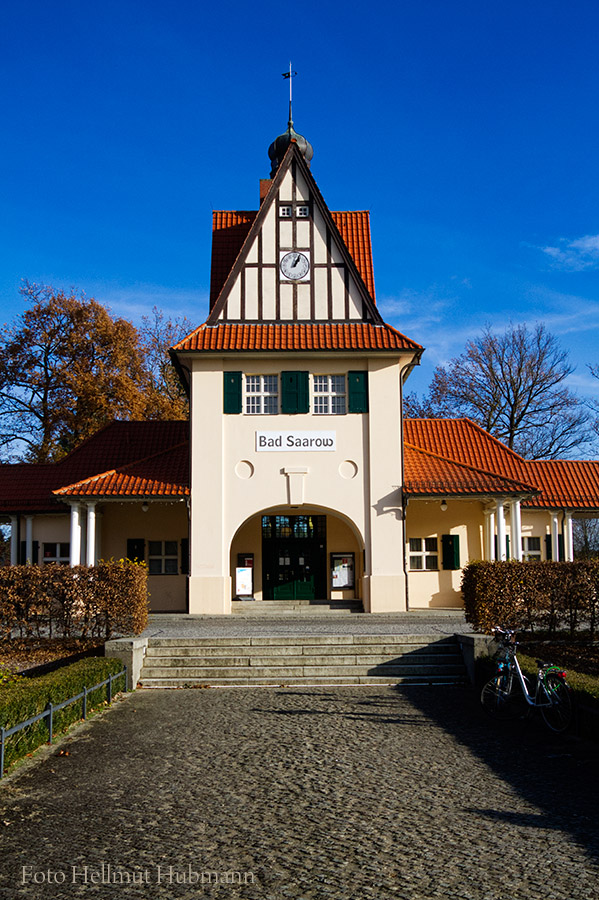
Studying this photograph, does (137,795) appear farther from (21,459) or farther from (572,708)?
(21,459)

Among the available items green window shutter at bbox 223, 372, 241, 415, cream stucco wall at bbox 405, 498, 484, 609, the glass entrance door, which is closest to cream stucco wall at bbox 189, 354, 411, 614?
green window shutter at bbox 223, 372, 241, 415

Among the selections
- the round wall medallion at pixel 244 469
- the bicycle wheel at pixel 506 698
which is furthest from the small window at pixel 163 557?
the bicycle wheel at pixel 506 698

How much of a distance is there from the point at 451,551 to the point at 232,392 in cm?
834

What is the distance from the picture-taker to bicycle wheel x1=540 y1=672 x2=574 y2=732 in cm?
1031

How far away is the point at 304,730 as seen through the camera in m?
10.6

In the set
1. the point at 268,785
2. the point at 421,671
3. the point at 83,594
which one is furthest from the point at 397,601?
→ the point at 268,785

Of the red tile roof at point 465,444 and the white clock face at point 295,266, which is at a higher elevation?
the white clock face at point 295,266

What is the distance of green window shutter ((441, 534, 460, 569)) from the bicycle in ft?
44.0

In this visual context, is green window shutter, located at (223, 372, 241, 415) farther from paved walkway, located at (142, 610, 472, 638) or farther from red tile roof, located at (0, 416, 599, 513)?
paved walkway, located at (142, 610, 472, 638)

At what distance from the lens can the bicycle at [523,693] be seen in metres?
10.4

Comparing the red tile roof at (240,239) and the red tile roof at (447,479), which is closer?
the red tile roof at (447,479)

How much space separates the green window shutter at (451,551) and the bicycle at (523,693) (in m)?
13.4

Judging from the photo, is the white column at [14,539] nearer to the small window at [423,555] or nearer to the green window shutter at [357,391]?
the green window shutter at [357,391]

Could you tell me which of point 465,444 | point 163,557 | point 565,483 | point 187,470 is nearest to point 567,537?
point 565,483
